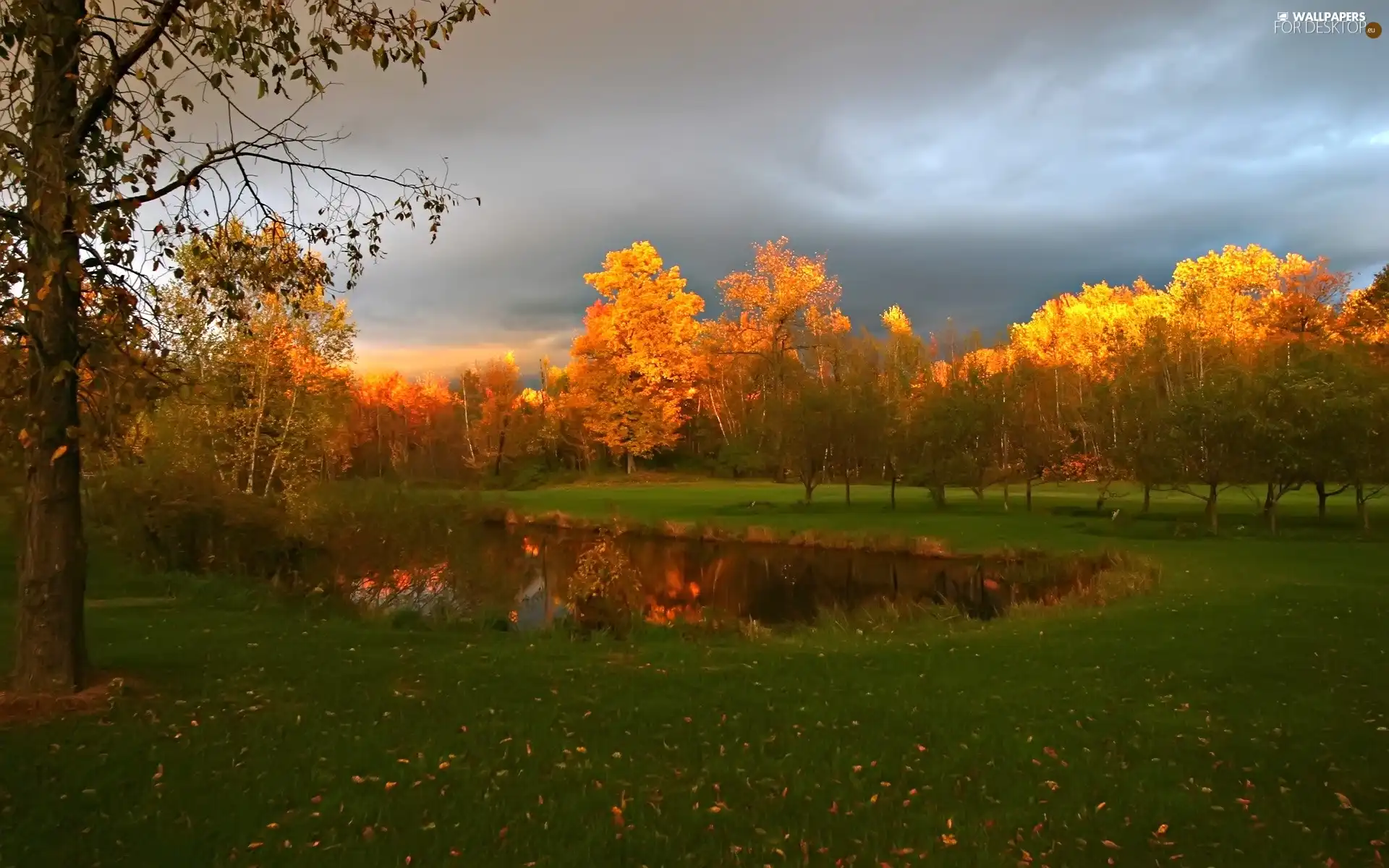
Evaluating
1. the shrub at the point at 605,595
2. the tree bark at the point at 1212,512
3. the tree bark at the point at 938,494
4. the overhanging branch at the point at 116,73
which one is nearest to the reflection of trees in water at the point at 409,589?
the shrub at the point at 605,595

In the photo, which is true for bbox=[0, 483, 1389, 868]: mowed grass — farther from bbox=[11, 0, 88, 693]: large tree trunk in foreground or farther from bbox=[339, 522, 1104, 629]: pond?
bbox=[339, 522, 1104, 629]: pond

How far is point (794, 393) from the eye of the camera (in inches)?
2088

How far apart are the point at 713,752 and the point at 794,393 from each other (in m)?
46.3

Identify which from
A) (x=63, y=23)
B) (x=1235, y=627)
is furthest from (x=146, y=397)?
(x=1235, y=627)

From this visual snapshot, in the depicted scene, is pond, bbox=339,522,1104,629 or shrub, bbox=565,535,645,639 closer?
shrub, bbox=565,535,645,639

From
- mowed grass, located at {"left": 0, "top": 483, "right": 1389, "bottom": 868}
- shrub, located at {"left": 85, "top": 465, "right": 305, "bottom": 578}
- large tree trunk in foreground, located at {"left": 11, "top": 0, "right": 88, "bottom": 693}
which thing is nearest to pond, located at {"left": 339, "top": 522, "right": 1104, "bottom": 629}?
shrub, located at {"left": 85, "top": 465, "right": 305, "bottom": 578}

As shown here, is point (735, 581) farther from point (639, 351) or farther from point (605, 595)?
point (639, 351)

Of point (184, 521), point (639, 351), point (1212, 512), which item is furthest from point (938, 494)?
point (184, 521)

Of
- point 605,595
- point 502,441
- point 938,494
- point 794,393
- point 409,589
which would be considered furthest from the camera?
point 502,441

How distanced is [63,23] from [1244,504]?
45.6 m

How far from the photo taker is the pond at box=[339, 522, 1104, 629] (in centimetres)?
2211

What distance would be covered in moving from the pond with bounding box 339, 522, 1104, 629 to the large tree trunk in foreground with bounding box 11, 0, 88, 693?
10.9 meters

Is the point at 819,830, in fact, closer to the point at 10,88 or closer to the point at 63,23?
the point at 10,88

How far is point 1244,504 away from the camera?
127 ft
